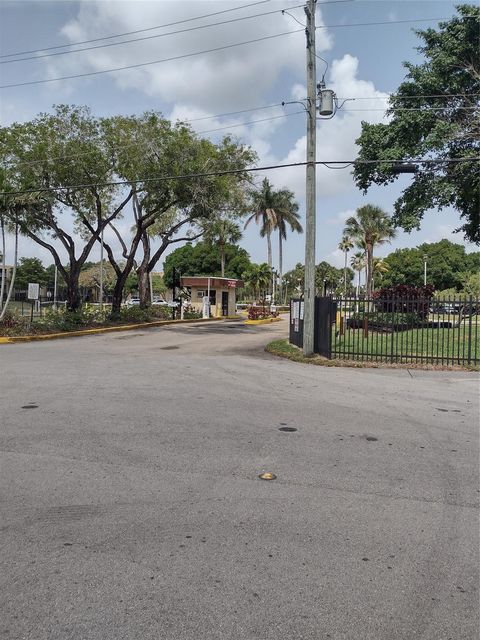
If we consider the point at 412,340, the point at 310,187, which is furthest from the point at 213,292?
the point at 412,340

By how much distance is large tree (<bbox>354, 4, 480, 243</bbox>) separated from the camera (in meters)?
20.2

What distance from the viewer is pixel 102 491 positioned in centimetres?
458

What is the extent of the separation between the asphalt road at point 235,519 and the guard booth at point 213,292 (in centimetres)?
3470

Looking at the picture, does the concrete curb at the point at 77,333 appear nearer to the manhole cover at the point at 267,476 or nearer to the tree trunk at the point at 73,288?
the tree trunk at the point at 73,288

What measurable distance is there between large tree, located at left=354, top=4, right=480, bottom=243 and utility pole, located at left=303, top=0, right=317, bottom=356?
5.90 metres

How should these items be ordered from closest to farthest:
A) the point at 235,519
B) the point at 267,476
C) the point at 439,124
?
the point at 235,519, the point at 267,476, the point at 439,124

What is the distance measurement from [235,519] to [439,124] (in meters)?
19.7

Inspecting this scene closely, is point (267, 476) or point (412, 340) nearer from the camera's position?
point (267, 476)

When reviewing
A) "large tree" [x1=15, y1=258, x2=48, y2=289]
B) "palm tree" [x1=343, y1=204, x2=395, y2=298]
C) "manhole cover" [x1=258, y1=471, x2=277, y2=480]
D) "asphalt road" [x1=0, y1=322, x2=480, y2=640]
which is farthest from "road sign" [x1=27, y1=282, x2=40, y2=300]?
"large tree" [x1=15, y1=258, x2=48, y2=289]

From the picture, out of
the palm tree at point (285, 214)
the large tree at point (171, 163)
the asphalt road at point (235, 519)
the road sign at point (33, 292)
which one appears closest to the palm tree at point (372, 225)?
the palm tree at point (285, 214)

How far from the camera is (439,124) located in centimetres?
1980

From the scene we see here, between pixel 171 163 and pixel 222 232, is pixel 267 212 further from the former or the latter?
pixel 171 163

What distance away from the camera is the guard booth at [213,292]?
43.2 metres

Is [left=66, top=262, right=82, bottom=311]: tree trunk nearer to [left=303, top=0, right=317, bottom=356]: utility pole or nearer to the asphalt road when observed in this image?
[left=303, top=0, right=317, bottom=356]: utility pole
